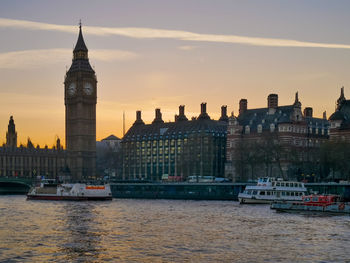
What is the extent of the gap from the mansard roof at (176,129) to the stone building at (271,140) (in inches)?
646

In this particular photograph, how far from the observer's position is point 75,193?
391ft

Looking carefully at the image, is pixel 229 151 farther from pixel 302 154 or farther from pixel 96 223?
pixel 96 223

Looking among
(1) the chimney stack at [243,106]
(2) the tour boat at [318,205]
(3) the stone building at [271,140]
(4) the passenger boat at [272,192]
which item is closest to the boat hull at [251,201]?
(4) the passenger boat at [272,192]

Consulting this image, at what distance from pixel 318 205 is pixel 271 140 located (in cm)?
5904

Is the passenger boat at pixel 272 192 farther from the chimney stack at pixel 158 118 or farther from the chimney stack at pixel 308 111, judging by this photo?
the chimney stack at pixel 158 118

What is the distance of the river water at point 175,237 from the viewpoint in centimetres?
4525

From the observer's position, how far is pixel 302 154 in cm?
14325

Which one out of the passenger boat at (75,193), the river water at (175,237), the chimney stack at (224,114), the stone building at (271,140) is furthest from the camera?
the chimney stack at (224,114)

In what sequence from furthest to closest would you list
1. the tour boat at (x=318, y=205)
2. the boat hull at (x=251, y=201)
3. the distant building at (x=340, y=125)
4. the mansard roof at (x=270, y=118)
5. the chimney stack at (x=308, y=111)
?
the chimney stack at (x=308, y=111), the mansard roof at (x=270, y=118), the distant building at (x=340, y=125), the boat hull at (x=251, y=201), the tour boat at (x=318, y=205)

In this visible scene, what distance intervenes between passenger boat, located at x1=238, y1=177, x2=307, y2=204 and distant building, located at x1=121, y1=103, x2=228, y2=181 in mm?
63484

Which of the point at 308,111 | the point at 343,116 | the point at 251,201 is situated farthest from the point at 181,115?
the point at 251,201

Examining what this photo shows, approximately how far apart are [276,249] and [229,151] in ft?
347

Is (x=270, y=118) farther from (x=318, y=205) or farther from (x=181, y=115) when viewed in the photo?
(x=318, y=205)

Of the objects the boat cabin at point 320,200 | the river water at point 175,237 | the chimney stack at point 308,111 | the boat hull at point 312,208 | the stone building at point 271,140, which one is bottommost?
the river water at point 175,237
